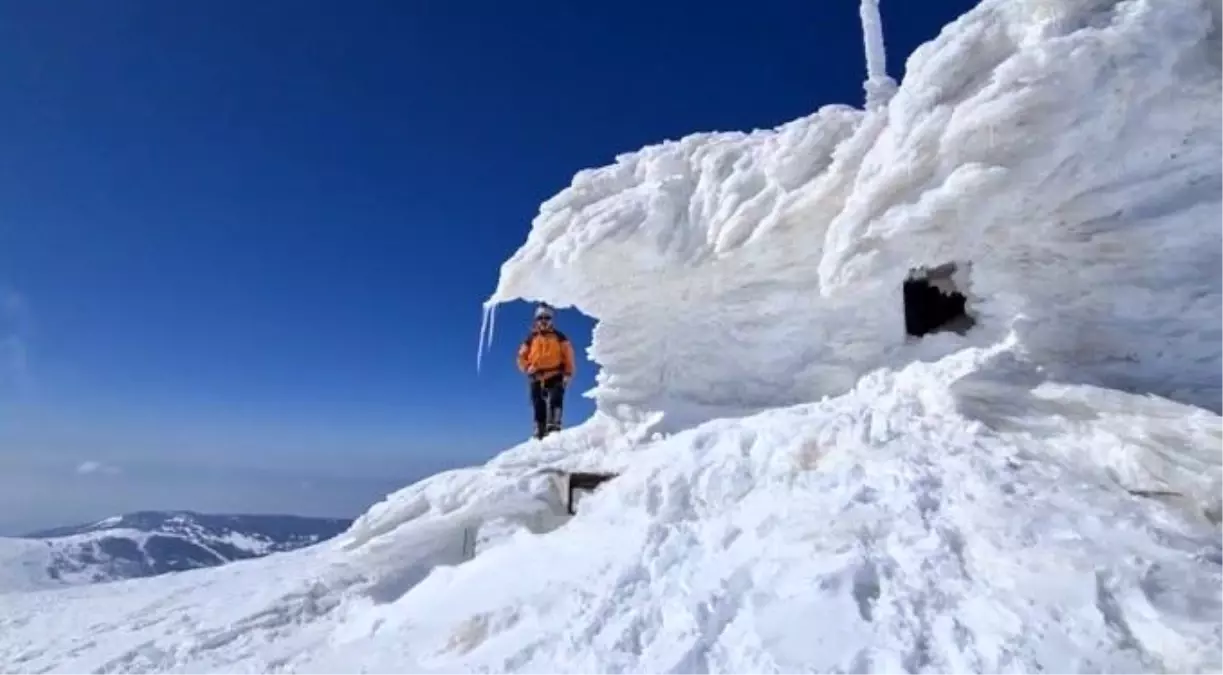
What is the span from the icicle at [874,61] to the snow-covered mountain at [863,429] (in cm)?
4

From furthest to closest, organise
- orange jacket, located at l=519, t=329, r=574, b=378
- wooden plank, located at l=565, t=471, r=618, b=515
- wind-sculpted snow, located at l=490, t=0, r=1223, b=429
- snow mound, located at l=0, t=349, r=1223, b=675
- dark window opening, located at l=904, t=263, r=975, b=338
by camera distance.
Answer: orange jacket, located at l=519, t=329, r=574, b=378 < dark window opening, located at l=904, t=263, r=975, b=338 < wooden plank, located at l=565, t=471, r=618, b=515 < wind-sculpted snow, located at l=490, t=0, r=1223, b=429 < snow mound, located at l=0, t=349, r=1223, b=675

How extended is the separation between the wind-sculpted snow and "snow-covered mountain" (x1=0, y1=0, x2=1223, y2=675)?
32 mm

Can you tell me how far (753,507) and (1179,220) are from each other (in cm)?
523

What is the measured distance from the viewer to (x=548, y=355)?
12.6 m

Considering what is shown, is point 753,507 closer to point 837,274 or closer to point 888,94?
point 837,274

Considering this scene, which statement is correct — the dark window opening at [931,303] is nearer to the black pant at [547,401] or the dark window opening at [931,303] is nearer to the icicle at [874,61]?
the icicle at [874,61]

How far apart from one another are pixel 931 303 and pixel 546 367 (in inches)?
229

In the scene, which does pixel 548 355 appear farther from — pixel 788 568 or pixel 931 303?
pixel 788 568

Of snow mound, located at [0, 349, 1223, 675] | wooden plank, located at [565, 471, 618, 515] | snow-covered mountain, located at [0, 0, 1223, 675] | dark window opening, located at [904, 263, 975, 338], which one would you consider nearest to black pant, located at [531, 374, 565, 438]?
snow-covered mountain, located at [0, 0, 1223, 675]

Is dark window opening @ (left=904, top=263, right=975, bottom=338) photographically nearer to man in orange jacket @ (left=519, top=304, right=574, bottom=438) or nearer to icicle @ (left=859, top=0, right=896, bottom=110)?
icicle @ (left=859, top=0, right=896, bottom=110)

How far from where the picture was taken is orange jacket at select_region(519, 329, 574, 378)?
12.6 meters

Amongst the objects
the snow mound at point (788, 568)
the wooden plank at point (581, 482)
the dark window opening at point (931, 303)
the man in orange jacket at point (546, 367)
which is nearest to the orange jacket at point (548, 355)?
the man in orange jacket at point (546, 367)

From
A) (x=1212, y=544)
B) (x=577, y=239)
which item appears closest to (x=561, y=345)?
(x=577, y=239)

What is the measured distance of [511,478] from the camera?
9.21 meters
